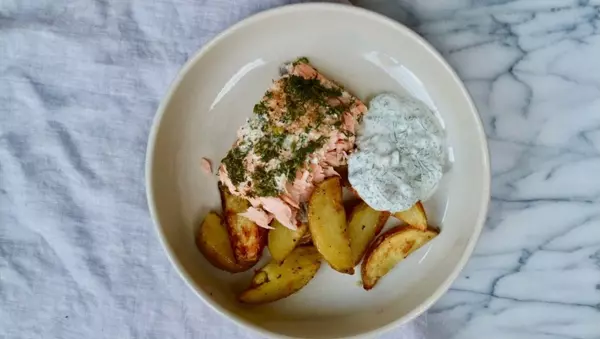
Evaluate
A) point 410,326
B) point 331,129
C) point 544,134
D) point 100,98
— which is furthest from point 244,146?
point 544,134

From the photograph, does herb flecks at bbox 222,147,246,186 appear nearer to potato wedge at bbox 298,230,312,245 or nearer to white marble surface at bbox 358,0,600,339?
Result: potato wedge at bbox 298,230,312,245

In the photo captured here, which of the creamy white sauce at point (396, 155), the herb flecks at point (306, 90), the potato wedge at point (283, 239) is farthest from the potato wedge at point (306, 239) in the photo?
the herb flecks at point (306, 90)

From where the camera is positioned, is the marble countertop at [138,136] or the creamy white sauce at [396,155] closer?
the creamy white sauce at [396,155]

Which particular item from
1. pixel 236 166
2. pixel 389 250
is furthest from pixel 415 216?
pixel 236 166

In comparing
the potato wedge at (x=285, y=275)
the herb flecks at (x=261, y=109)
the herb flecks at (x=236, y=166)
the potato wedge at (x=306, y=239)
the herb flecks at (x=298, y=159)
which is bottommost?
the potato wedge at (x=285, y=275)

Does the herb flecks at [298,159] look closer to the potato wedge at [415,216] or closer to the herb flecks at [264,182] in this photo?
the herb flecks at [264,182]

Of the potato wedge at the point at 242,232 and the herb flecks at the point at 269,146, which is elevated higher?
the herb flecks at the point at 269,146
